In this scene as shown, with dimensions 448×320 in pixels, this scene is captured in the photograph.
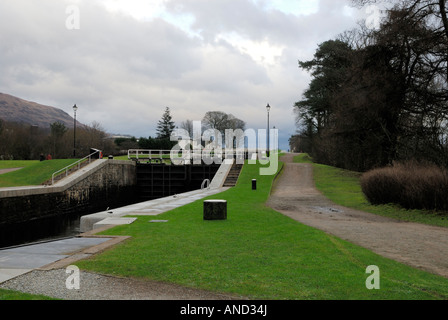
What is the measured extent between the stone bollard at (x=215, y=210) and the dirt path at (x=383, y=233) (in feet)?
8.91

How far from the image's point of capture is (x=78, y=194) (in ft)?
84.2

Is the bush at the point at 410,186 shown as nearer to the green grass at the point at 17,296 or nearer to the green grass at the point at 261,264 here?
the green grass at the point at 261,264

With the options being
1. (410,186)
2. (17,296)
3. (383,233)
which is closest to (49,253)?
(17,296)

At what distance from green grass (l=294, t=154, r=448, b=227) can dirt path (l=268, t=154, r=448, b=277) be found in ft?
2.86

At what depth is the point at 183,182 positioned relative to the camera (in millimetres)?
35188

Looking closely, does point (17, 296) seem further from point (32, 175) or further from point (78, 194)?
point (32, 175)

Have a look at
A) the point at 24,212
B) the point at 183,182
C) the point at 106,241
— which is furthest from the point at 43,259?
the point at 183,182

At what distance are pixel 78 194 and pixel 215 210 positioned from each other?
17.7m

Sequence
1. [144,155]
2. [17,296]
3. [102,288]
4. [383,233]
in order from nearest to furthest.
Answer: [17,296] < [102,288] < [383,233] < [144,155]

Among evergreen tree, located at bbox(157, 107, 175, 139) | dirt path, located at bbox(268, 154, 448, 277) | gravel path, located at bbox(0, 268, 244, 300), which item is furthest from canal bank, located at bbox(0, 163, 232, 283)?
evergreen tree, located at bbox(157, 107, 175, 139)

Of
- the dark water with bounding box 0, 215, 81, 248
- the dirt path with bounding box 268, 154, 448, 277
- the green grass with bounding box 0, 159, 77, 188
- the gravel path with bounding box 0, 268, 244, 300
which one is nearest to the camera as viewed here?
the gravel path with bounding box 0, 268, 244, 300

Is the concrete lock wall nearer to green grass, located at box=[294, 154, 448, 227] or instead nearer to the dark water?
the dark water

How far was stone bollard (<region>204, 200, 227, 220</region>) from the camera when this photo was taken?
450 inches
